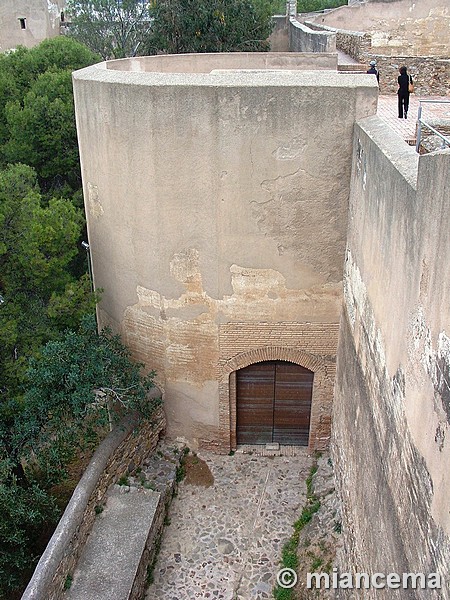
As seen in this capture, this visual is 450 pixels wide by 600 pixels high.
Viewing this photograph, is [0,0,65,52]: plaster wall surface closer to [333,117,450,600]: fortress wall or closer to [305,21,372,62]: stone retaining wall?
[305,21,372,62]: stone retaining wall

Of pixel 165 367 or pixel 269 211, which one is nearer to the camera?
pixel 269 211

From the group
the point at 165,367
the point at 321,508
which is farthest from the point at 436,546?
the point at 165,367

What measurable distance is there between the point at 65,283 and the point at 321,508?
481cm

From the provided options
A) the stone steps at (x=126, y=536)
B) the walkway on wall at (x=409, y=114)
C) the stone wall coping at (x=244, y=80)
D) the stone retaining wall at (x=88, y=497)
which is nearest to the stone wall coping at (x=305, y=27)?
the walkway on wall at (x=409, y=114)

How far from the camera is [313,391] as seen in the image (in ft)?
28.6

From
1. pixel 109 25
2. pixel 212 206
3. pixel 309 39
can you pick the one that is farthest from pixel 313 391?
pixel 109 25

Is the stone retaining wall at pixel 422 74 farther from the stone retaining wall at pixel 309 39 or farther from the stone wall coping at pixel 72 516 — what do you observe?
the stone wall coping at pixel 72 516

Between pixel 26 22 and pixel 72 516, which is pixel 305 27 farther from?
pixel 72 516

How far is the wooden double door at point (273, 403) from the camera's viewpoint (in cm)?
877

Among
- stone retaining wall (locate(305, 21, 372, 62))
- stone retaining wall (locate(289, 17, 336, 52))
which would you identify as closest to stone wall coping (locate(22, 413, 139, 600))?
stone retaining wall (locate(305, 21, 372, 62))

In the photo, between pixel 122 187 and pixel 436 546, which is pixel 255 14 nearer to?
pixel 122 187

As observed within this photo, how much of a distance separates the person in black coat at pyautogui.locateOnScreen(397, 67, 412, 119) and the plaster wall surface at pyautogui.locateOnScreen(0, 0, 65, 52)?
18.8 m

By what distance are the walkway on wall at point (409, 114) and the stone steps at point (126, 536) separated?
5568 mm

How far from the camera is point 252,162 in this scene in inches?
293
